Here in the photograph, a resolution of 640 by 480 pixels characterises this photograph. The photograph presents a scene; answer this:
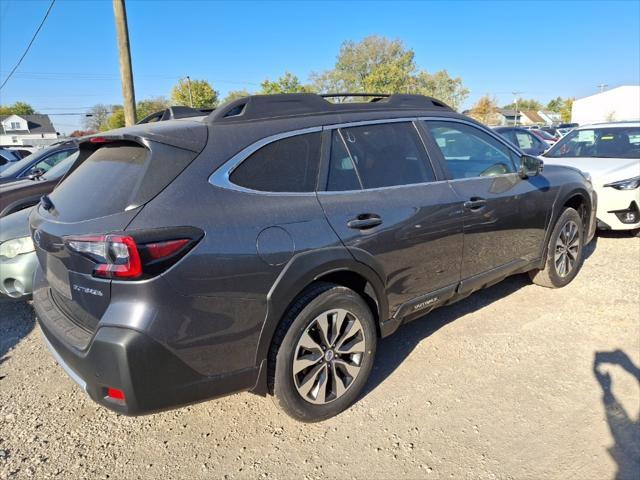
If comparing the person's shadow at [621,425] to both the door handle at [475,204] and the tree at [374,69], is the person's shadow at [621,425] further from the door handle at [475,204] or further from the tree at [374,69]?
the tree at [374,69]

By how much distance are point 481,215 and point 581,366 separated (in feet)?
4.23

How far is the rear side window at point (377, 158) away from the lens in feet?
8.89

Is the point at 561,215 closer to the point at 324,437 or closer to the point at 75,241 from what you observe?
the point at 324,437

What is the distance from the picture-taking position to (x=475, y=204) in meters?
3.31

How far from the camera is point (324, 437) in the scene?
2.53 meters

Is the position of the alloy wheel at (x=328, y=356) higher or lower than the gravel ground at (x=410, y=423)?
higher

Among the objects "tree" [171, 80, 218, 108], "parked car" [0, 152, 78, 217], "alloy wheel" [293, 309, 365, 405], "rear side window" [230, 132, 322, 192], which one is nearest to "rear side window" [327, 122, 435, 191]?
"rear side window" [230, 132, 322, 192]

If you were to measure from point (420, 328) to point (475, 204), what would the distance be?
1174mm

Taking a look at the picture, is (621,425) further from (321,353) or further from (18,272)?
(18,272)

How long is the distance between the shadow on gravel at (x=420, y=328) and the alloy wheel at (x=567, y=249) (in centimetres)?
38

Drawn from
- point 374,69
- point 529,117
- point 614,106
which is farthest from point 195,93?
point 529,117

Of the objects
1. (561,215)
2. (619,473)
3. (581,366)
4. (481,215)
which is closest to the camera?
(619,473)

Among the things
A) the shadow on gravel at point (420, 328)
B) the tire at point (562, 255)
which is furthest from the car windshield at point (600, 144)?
the shadow on gravel at point (420, 328)

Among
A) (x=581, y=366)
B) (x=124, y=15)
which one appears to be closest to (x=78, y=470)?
(x=581, y=366)
